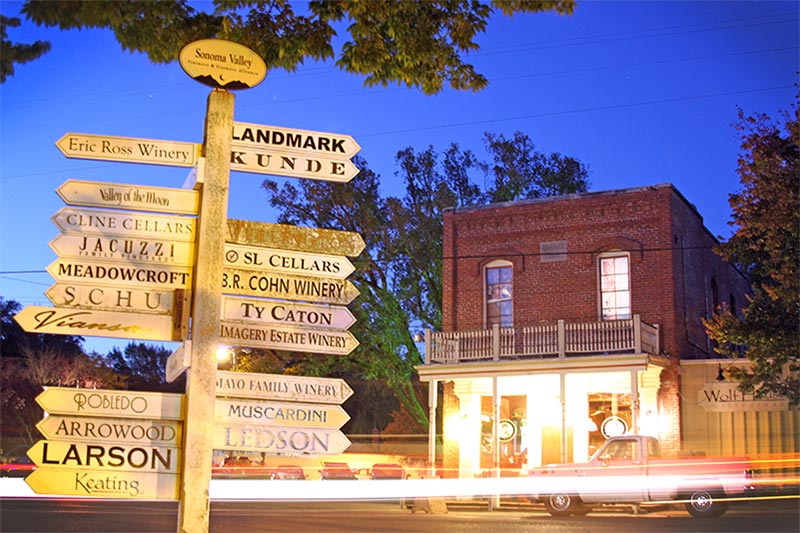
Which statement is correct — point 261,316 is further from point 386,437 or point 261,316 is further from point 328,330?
point 386,437

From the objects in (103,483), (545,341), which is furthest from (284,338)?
(545,341)

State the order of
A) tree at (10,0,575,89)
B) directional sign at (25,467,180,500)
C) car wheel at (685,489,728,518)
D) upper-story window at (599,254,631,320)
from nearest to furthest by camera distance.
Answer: directional sign at (25,467,180,500), tree at (10,0,575,89), car wheel at (685,489,728,518), upper-story window at (599,254,631,320)

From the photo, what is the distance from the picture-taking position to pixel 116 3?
21.2 ft

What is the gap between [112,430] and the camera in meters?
4.26

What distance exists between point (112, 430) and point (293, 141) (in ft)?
5.74

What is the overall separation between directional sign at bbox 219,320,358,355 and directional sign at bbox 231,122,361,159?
95 centimetres

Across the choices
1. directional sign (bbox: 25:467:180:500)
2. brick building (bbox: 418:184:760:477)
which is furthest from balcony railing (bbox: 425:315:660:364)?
directional sign (bbox: 25:467:180:500)

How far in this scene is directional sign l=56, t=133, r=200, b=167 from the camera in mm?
4637

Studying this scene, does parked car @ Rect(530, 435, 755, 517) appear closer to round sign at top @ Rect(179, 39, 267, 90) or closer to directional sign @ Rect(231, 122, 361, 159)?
directional sign @ Rect(231, 122, 361, 159)

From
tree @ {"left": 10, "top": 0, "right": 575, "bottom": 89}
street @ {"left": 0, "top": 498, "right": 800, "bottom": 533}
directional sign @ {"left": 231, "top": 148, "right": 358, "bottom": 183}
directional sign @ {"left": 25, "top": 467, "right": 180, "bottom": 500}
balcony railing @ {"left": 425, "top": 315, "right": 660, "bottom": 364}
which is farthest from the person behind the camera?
balcony railing @ {"left": 425, "top": 315, "right": 660, "bottom": 364}

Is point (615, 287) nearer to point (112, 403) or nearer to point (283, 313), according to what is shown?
point (283, 313)

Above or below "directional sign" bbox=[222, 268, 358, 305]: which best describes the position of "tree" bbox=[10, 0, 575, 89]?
above

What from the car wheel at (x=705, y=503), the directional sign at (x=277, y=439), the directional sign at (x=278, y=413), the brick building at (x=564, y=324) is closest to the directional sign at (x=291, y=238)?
the directional sign at (x=278, y=413)

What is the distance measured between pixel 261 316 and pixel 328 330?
0.37 meters
